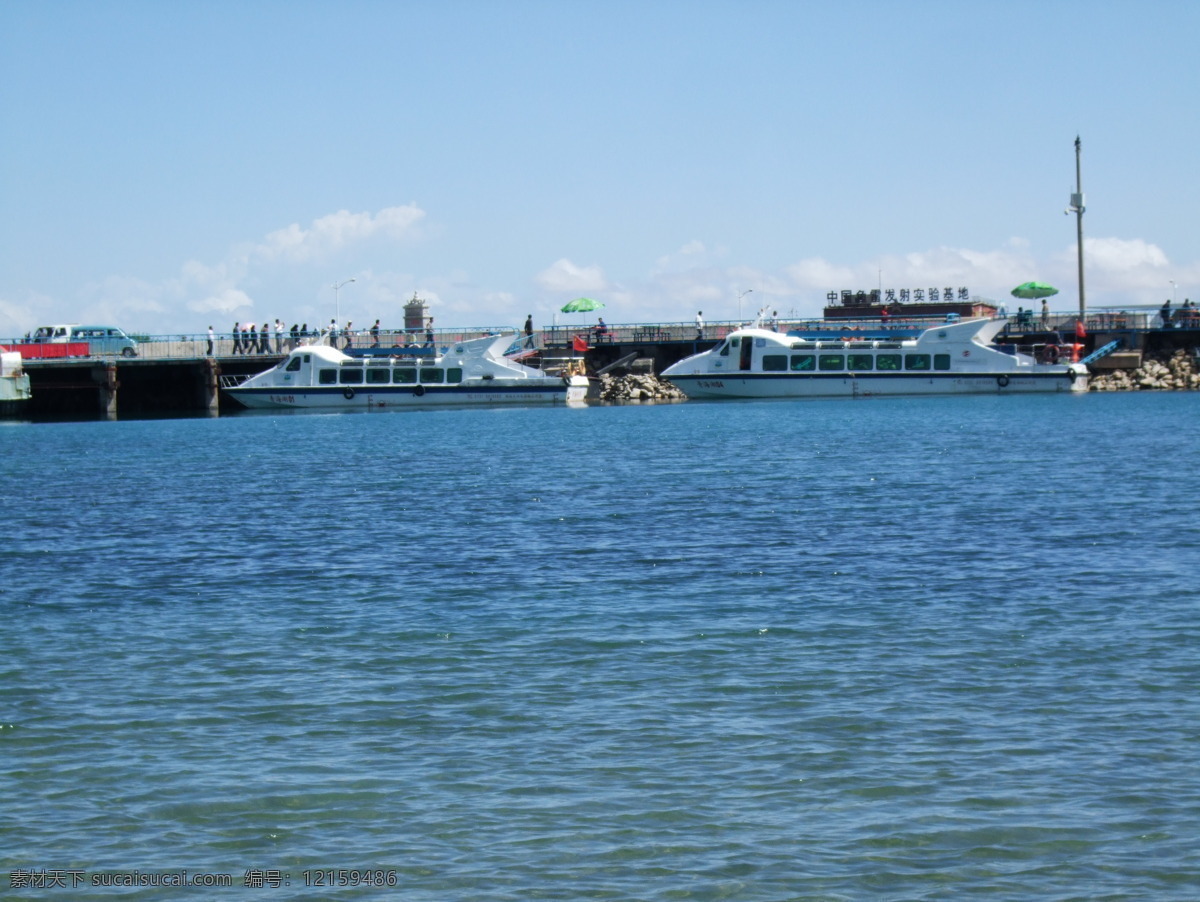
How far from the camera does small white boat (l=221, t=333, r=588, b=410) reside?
81.5 meters

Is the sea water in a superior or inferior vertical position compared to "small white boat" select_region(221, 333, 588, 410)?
inferior

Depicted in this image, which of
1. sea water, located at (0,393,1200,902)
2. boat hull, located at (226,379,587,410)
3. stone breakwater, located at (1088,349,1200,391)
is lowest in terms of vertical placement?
sea water, located at (0,393,1200,902)

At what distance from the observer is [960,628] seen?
16.1 meters

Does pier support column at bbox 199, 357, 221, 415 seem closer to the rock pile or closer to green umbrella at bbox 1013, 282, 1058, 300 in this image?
the rock pile

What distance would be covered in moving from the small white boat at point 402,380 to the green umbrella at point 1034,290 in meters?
33.5

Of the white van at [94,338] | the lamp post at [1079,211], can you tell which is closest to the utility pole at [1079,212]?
the lamp post at [1079,211]

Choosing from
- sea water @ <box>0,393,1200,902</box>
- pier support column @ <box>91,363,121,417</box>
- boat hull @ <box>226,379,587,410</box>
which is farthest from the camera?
boat hull @ <box>226,379,587,410</box>

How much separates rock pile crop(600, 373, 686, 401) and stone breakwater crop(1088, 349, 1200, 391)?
26.1 meters

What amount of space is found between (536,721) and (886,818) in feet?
11.8

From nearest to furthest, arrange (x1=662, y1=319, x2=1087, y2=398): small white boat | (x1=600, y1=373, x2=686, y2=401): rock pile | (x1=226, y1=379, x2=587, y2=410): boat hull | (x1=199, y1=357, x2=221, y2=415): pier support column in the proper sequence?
(x1=226, y1=379, x2=587, y2=410): boat hull < (x1=199, y1=357, x2=221, y2=415): pier support column < (x1=662, y1=319, x2=1087, y2=398): small white boat < (x1=600, y1=373, x2=686, y2=401): rock pile

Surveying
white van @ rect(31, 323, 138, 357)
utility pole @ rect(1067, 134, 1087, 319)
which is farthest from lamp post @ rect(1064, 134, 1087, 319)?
white van @ rect(31, 323, 138, 357)

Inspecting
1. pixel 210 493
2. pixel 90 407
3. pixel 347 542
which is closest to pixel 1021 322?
pixel 90 407

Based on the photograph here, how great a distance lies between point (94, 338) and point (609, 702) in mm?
78368

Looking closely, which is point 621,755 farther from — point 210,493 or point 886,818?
point 210,493
